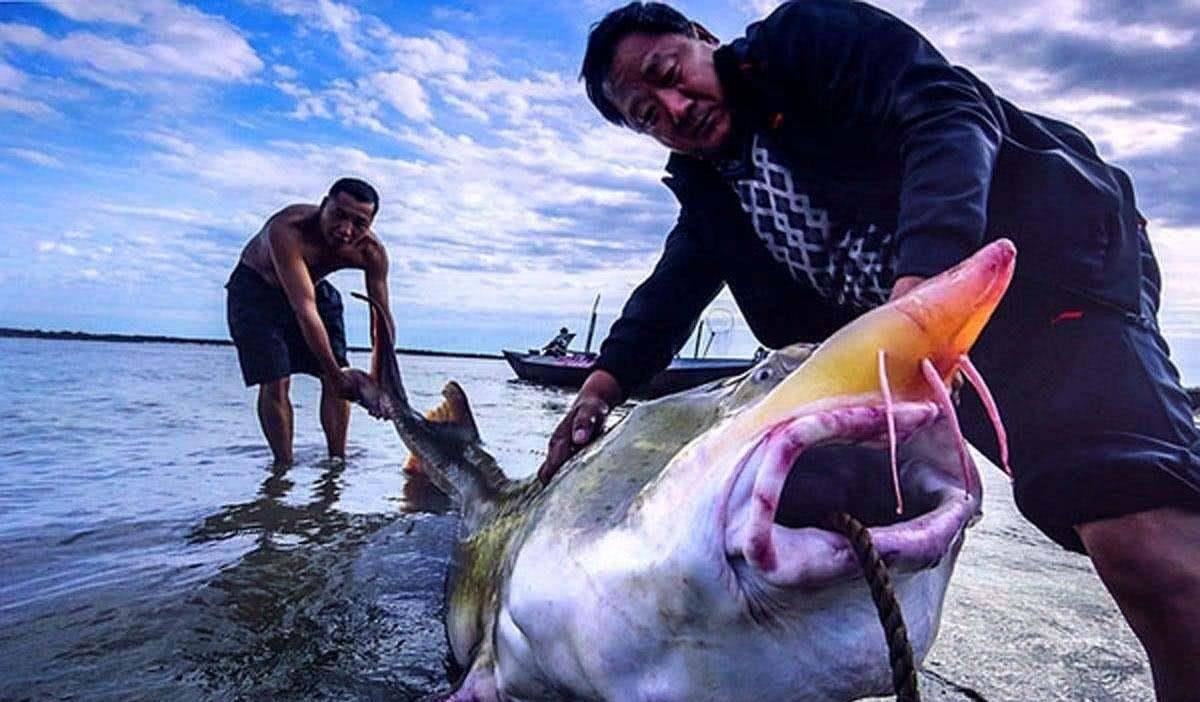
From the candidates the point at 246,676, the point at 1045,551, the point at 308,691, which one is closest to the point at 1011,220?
the point at 308,691

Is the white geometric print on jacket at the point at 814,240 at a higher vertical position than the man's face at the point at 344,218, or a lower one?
lower

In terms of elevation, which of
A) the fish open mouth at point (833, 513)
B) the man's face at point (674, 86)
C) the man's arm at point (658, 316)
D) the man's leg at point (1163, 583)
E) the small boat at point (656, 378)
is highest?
the man's face at point (674, 86)

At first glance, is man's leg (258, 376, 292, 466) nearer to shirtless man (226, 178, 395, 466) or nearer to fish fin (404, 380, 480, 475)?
shirtless man (226, 178, 395, 466)

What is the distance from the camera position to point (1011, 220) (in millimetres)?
1666

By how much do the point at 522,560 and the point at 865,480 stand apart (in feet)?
2.07

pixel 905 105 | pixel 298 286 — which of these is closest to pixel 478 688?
pixel 905 105

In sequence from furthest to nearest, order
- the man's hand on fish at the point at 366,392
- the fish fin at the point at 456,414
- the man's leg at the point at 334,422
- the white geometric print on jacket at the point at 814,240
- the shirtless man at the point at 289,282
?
the man's leg at the point at 334,422, the shirtless man at the point at 289,282, the man's hand on fish at the point at 366,392, the fish fin at the point at 456,414, the white geometric print on jacket at the point at 814,240

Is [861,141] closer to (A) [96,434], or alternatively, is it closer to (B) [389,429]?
(A) [96,434]

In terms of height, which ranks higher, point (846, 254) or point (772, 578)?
point (846, 254)

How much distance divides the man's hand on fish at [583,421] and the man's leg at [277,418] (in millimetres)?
3893

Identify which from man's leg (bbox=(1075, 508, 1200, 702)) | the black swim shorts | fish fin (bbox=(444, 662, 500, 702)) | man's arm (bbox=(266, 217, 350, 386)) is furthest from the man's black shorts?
man's leg (bbox=(1075, 508, 1200, 702))

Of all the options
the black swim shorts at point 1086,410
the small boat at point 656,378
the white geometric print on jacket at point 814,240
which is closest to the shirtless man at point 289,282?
the white geometric print on jacket at point 814,240

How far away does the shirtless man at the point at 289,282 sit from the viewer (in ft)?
18.2

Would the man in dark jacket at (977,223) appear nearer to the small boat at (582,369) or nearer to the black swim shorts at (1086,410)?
the black swim shorts at (1086,410)
